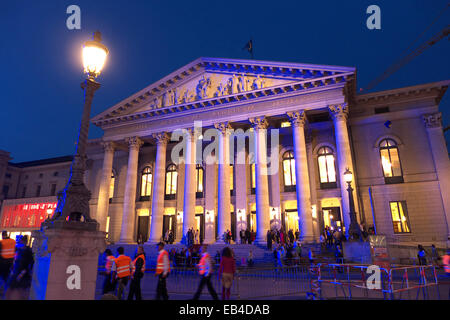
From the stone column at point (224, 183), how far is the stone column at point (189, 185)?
2.72m

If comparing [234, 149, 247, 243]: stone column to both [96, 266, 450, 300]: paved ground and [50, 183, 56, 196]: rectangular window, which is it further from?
[50, 183, 56, 196]: rectangular window

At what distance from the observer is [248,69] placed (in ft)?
88.3

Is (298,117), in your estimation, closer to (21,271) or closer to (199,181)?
(199,181)

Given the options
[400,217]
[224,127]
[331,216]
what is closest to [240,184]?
[224,127]

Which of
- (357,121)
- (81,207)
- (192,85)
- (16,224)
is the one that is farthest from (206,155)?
(16,224)

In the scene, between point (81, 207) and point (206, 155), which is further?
point (206, 155)

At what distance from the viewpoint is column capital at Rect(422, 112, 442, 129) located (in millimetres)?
25047

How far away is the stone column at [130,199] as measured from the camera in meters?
28.1

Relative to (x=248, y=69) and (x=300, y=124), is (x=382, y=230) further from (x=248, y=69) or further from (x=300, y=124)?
(x=248, y=69)

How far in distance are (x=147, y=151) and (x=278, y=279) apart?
2638cm

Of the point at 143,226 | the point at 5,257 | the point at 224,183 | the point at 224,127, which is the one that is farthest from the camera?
the point at 143,226

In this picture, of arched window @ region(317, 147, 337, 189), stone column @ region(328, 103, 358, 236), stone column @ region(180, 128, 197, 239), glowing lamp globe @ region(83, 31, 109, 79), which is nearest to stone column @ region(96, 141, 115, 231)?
stone column @ region(180, 128, 197, 239)

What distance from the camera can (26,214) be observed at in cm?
4297

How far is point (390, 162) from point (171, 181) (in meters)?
22.5
